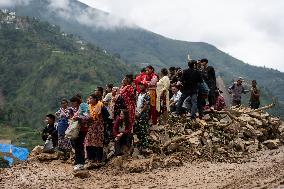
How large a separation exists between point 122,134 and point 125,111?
0.54 metres

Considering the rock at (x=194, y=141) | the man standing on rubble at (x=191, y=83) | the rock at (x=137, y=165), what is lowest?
the rock at (x=137, y=165)

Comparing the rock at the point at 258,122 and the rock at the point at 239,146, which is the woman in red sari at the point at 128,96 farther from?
the rock at the point at 258,122

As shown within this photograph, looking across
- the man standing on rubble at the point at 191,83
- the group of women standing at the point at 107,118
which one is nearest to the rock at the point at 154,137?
the group of women standing at the point at 107,118

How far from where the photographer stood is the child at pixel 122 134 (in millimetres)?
10148

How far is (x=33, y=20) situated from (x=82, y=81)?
42.5m

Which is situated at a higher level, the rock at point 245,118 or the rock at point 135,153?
the rock at point 245,118

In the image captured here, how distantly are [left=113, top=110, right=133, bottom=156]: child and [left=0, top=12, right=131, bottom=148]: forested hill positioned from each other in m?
87.4

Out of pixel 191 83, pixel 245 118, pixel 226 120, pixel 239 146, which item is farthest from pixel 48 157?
pixel 245 118

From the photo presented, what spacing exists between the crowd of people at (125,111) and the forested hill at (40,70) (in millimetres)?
85884

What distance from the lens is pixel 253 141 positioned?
11828 millimetres

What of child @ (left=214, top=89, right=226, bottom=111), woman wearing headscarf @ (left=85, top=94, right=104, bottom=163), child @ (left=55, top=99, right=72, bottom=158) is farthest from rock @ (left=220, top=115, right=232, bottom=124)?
child @ (left=55, top=99, right=72, bottom=158)

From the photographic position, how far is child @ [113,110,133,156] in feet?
33.3

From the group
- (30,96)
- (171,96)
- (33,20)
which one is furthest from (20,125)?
(171,96)

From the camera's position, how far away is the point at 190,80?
11305mm
